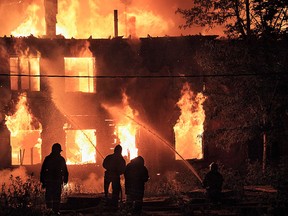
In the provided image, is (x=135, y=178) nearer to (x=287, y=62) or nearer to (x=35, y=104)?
(x=287, y=62)

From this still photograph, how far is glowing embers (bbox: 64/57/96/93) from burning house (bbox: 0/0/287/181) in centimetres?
5

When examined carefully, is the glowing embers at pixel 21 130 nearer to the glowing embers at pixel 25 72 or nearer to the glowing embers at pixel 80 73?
the glowing embers at pixel 25 72

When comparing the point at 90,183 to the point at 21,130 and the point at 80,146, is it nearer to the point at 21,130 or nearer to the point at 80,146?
the point at 80,146

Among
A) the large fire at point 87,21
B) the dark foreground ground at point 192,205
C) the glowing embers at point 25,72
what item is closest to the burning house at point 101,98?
the glowing embers at point 25,72

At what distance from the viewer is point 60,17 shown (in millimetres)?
36094

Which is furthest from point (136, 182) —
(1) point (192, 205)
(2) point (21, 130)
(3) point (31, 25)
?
(3) point (31, 25)

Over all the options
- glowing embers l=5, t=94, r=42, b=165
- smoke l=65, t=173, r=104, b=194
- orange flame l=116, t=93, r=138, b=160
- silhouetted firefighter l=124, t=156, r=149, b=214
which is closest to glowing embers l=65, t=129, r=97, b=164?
smoke l=65, t=173, r=104, b=194

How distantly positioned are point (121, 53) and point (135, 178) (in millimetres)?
14983

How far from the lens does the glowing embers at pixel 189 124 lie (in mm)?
29203

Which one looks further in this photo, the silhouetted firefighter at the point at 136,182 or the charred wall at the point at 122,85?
the charred wall at the point at 122,85

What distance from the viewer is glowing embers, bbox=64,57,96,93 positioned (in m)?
29.2

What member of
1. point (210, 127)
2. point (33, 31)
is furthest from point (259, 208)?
point (33, 31)

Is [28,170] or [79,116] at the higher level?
[79,116]

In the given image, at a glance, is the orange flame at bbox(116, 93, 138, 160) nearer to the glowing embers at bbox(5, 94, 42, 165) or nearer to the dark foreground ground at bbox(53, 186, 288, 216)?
the glowing embers at bbox(5, 94, 42, 165)
